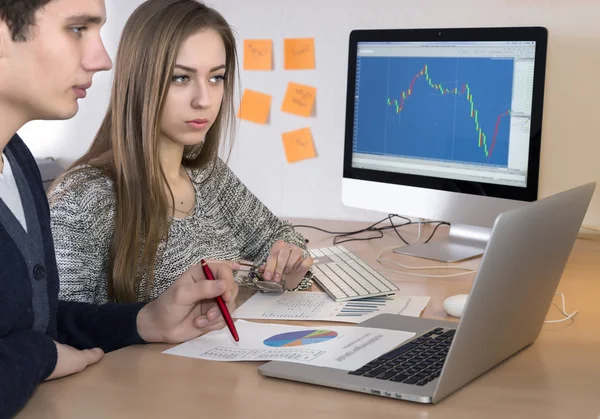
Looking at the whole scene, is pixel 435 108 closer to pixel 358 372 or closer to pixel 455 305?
pixel 455 305

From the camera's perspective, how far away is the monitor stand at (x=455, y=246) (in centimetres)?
182

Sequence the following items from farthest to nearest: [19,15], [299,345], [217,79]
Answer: [217,79] → [299,345] → [19,15]

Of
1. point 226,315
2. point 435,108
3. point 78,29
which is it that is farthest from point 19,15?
point 435,108

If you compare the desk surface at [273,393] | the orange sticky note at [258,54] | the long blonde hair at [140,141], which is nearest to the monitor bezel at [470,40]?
the orange sticky note at [258,54]

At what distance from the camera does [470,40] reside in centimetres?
182

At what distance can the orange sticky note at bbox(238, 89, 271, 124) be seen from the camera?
2283 mm

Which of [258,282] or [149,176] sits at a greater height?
[149,176]

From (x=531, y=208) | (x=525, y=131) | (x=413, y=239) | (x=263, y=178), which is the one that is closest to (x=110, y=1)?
(x=263, y=178)

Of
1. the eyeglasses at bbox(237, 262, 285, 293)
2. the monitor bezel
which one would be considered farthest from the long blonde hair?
the monitor bezel

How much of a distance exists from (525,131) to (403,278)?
420 mm

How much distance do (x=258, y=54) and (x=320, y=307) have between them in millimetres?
1034

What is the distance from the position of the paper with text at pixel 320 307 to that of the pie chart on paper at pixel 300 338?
86 millimetres

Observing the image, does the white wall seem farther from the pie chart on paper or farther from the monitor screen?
the pie chart on paper

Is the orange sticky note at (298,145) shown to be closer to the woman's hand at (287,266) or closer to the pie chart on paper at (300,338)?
the woman's hand at (287,266)
